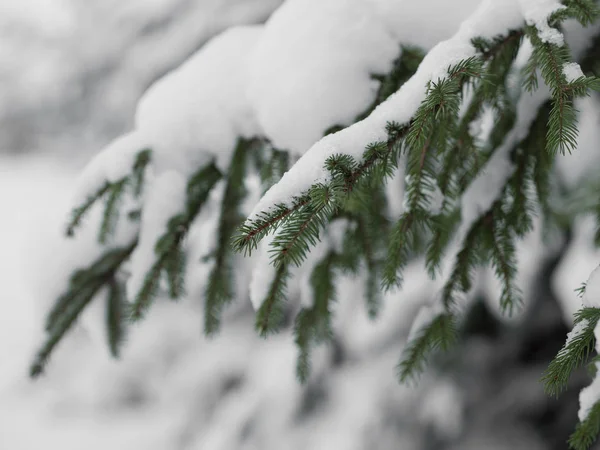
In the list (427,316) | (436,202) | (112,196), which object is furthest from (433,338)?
(112,196)

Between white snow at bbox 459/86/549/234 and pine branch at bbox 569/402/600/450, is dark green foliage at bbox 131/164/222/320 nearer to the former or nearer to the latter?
white snow at bbox 459/86/549/234

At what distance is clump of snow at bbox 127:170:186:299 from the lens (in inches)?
52.9

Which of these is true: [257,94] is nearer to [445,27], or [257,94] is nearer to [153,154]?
[153,154]

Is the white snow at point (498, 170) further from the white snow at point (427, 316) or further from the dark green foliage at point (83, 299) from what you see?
the dark green foliage at point (83, 299)

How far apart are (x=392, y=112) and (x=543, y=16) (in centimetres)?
36

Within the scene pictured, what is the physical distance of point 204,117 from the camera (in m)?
1.37

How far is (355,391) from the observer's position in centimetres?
323

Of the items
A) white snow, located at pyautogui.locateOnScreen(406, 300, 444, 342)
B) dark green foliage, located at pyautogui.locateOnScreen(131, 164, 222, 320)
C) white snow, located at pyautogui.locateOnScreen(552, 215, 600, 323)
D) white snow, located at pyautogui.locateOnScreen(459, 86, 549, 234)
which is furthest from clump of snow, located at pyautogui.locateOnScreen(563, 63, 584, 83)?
white snow, located at pyautogui.locateOnScreen(552, 215, 600, 323)

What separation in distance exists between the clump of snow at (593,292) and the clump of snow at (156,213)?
101 centimetres

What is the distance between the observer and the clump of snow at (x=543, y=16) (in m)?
0.81

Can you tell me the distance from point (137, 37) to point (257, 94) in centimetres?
212

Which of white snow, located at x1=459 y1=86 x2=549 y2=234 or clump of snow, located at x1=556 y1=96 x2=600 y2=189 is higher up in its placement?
clump of snow, located at x1=556 y1=96 x2=600 y2=189

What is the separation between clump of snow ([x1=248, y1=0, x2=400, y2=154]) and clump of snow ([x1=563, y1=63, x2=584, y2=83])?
46 cm

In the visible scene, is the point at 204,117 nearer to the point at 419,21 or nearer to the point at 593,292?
the point at 419,21
